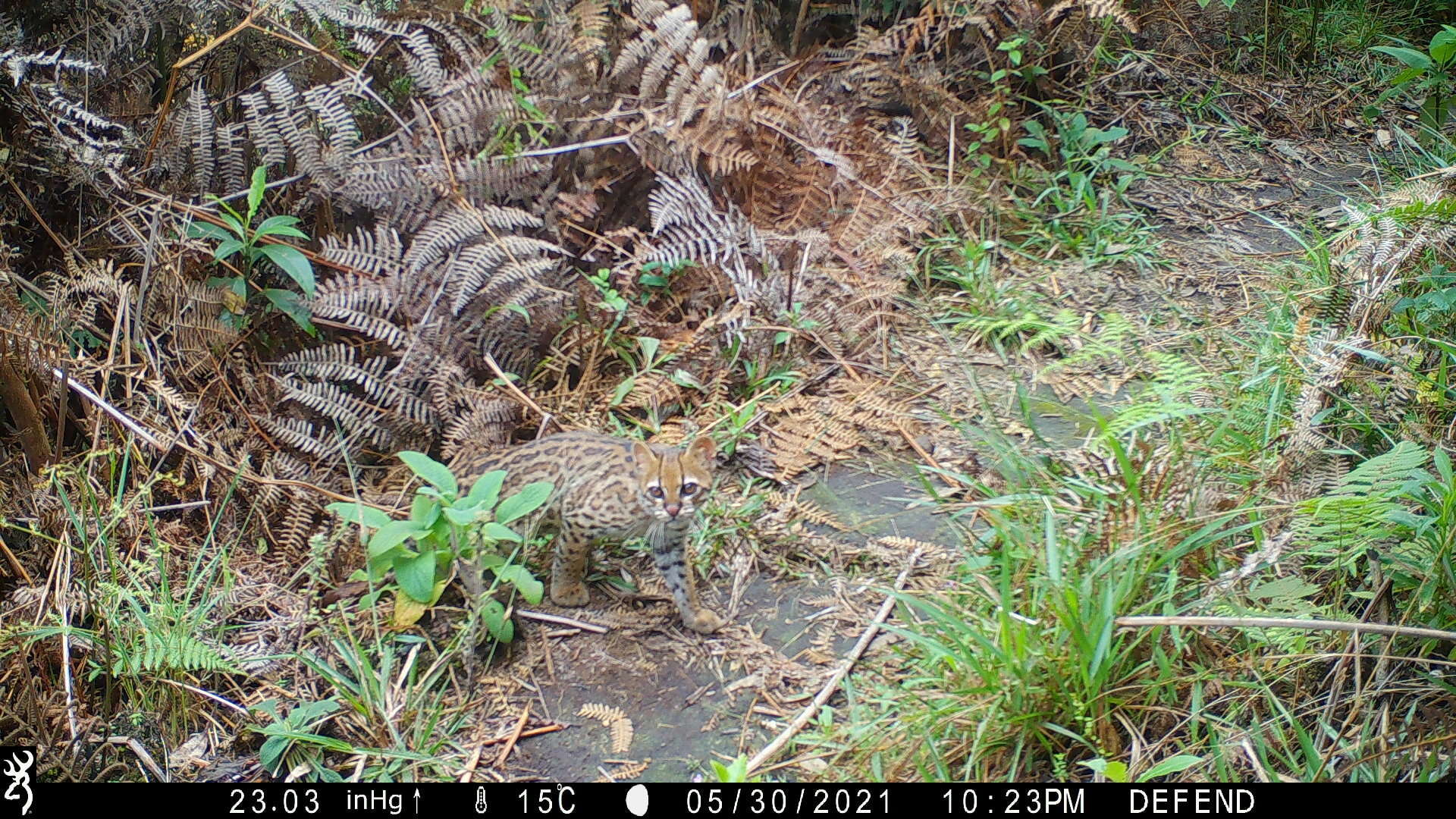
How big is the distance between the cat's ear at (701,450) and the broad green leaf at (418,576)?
1.04 m

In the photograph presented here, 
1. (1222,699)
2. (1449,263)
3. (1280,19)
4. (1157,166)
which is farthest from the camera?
(1280,19)

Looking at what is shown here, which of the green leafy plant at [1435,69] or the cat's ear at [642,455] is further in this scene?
the green leafy plant at [1435,69]

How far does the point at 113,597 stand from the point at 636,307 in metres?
2.66

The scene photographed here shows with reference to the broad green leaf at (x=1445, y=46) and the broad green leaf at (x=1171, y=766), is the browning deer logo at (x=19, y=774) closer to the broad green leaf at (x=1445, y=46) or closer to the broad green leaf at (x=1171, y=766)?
the broad green leaf at (x=1171, y=766)

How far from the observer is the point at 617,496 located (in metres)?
4.40

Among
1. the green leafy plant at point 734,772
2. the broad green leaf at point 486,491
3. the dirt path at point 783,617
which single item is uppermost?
the broad green leaf at point 486,491

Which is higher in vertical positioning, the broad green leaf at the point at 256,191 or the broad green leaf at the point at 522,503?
the broad green leaf at the point at 256,191

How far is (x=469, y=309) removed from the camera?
520cm

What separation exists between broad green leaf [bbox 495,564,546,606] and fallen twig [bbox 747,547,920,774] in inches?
38.3

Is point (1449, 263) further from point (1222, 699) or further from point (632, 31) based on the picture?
point (632, 31)

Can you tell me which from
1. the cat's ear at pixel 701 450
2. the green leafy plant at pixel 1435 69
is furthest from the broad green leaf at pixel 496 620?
the green leafy plant at pixel 1435 69

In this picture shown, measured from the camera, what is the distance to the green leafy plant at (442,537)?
399 cm

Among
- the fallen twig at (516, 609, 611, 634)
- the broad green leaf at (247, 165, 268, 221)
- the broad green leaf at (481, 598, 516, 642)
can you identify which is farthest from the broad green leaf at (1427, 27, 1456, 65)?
the broad green leaf at (247, 165, 268, 221)

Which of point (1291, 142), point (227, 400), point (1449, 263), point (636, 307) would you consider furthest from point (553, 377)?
point (1291, 142)
